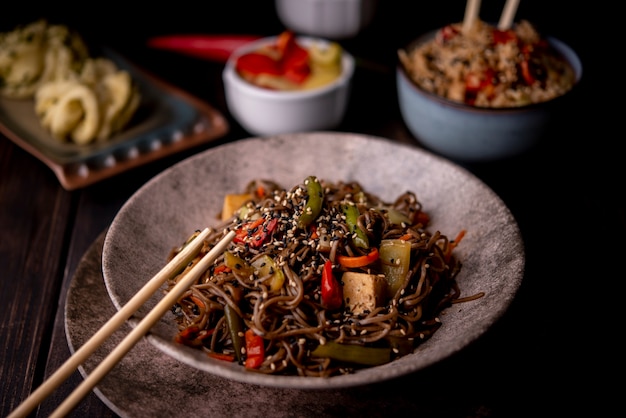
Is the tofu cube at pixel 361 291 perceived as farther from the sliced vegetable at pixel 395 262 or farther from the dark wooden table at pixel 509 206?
the dark wooden table at pixel 509 206

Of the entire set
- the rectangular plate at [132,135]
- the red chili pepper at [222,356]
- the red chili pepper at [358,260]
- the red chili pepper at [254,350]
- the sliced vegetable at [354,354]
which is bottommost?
the rectangular plate at [132,135]

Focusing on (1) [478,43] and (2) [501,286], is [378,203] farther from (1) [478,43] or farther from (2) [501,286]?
(1) [478,43]

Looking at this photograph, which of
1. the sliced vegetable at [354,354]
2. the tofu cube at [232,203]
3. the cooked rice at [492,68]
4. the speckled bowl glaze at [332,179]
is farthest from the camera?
the cooked rice at [492,68]

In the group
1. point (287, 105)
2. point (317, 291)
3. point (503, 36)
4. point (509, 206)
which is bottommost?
point (509, 206)

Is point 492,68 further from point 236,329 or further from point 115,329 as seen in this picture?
point 115,329

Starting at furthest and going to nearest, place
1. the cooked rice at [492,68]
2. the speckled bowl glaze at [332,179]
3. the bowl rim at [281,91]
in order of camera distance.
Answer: the bowl rim at [281,91], the cooked rice at [492,68], the speckled bowl glaze at [332,179]

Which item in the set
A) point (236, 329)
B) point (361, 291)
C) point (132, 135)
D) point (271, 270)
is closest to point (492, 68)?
point (361, 291)

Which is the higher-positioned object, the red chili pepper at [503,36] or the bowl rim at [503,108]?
the red chili pepper at [503,36]

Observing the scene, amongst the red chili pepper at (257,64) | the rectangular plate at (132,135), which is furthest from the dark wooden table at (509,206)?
the red chili pepper at (257,64)
